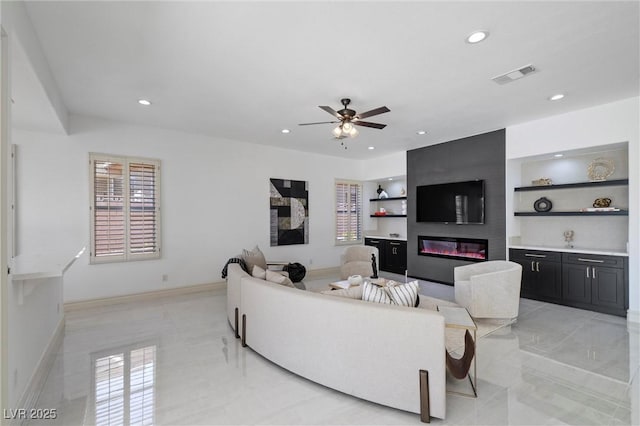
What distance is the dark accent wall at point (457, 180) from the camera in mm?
5586

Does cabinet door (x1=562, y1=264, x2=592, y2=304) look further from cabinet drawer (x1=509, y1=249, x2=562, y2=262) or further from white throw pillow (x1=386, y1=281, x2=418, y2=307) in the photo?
white throw pillow (x1=386, y1=281, x2=418, y2=307)

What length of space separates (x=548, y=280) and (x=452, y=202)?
2.11m

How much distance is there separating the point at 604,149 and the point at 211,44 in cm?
572

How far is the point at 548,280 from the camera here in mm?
4980

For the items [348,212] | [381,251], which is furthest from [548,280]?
[348,212]

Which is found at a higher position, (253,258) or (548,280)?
(253,258)

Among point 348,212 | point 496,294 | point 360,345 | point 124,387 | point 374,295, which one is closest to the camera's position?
point 360,345

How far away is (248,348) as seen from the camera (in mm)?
3350

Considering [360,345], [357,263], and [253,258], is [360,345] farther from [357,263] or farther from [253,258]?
[357,263]

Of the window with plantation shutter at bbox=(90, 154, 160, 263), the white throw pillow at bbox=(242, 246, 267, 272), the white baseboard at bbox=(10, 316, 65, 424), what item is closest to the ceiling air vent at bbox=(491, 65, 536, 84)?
the white throw pillow at bbox=(242, 246, 267, 272)

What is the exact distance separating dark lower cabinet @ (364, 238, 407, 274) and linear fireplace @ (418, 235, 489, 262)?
1.84 feet

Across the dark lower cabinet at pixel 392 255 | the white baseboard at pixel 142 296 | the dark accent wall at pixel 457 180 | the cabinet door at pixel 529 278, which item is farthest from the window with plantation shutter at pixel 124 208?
the cabinet door at pixel 529 278

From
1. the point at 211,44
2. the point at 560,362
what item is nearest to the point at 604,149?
the point at 560,362

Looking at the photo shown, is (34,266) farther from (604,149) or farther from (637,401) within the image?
(604,149)
